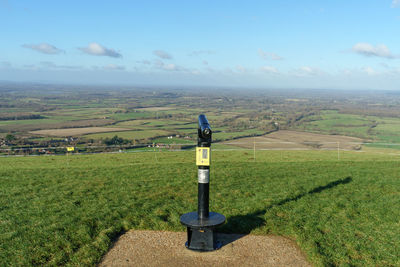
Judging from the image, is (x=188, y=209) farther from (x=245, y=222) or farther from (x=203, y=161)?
(x=203, y=161)

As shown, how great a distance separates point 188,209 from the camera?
783 cm

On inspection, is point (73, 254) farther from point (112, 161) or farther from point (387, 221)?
point (112, 161)

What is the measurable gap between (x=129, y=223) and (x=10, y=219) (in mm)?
2583

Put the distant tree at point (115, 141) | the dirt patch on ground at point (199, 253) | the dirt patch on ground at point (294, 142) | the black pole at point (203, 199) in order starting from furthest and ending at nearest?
the distant tree at point (115, 141) → the dirt patch on ground at point (294, 142) → the black pole at point (203, 199) → the dirt patch on ground at point (199, 253)

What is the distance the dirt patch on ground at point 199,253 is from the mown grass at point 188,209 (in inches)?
10.0

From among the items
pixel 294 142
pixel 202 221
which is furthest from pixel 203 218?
pixel 294 142

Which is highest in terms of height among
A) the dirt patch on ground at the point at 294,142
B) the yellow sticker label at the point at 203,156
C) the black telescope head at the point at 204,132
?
the black telescope head at the point at 204,132

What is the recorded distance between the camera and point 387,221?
23.5ft

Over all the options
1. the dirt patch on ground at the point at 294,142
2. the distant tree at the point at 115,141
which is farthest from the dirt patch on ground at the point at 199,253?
the distant tree at the point at 115,141

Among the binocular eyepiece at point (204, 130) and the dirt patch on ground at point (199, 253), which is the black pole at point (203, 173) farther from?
the dirt patch on ground at point (199, 253)

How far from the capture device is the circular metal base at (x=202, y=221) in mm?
5571

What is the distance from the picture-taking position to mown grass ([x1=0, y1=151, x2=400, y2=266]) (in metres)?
5.65

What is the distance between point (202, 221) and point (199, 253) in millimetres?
532

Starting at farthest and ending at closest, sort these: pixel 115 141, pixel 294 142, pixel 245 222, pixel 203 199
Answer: pixel 294 142 < pixel 115 141 < pixel 245 222 < pixel 203 199
